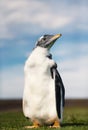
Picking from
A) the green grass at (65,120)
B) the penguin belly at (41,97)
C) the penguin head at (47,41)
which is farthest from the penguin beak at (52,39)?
the green grass at (65,120)

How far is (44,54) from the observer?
14.3ft

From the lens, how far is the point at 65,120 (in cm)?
498

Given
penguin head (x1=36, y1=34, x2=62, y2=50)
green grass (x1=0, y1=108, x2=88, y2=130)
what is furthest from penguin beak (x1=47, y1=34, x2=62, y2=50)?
green grass (x1=0, y1=108, x2=88, y2=130)

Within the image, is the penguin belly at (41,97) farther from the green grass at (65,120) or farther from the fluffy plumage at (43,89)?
the green grass at (65,120)

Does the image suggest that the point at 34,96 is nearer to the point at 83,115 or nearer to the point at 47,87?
the point at 47,87

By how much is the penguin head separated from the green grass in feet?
2.09

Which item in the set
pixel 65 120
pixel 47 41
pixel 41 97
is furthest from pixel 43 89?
pixel 65 120

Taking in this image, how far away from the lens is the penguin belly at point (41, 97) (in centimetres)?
427

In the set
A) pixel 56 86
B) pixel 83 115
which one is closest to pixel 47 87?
pixel 56 86

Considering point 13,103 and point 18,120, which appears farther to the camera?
point 13,103

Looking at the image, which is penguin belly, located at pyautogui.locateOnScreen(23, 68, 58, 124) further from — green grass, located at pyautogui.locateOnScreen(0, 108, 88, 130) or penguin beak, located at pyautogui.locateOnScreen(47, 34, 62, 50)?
penguin beak, located at pyautogui.locateOnScreen(47, 34, 62, 50)

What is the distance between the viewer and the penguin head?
14.2 ft

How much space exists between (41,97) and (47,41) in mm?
442

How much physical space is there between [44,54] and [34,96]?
333mm
